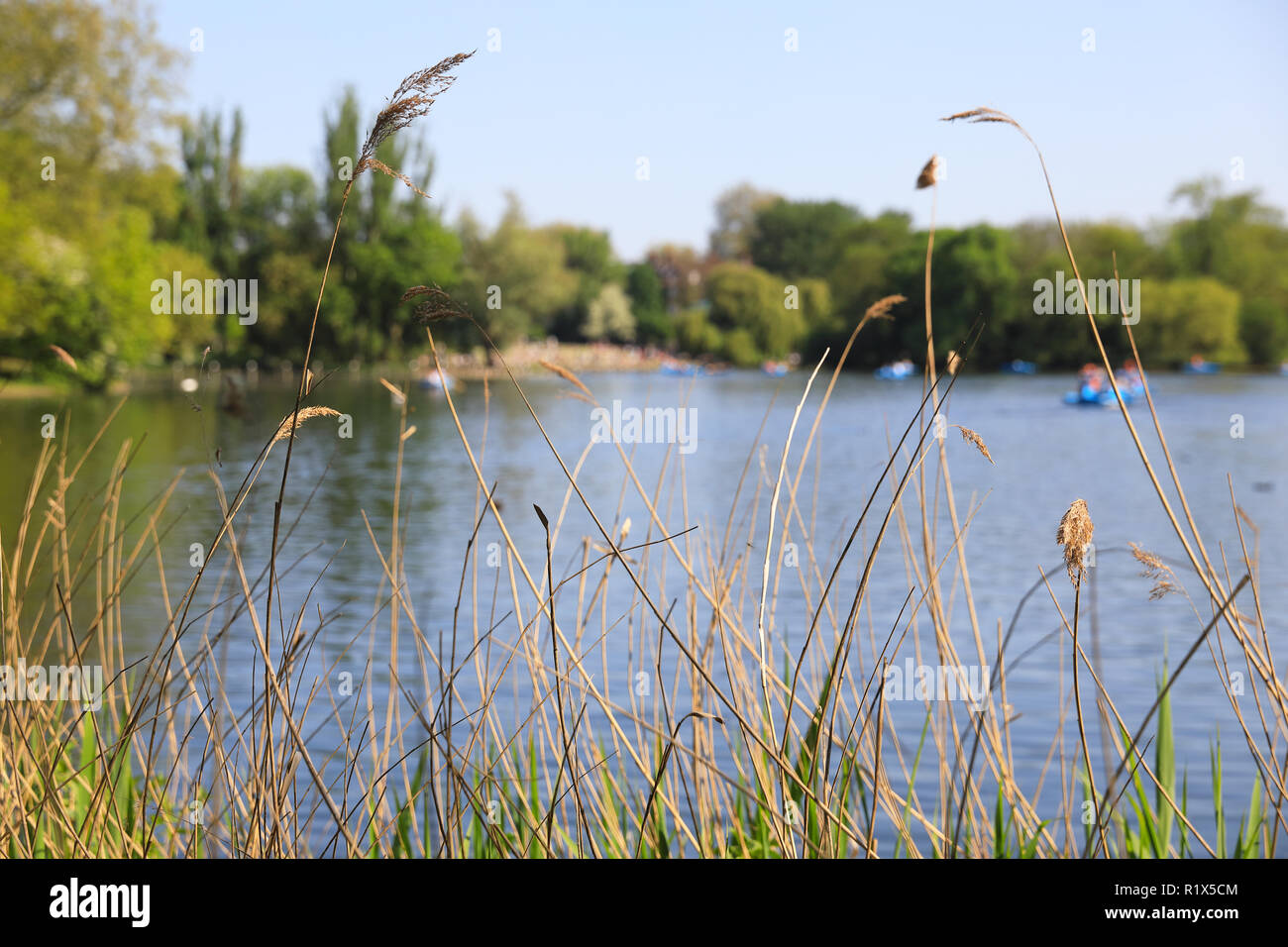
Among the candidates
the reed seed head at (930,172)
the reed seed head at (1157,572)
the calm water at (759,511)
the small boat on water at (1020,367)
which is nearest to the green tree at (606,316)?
the small boat on water at (1020,367)

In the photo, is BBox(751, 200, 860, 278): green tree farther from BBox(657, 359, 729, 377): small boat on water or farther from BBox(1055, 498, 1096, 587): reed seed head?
BBox(1055, 498, 1096, 587): reed seed head

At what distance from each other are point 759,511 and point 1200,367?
5837cm

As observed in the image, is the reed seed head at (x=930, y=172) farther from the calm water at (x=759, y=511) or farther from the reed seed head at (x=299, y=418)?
the reed seed head at (x=299, y=418)

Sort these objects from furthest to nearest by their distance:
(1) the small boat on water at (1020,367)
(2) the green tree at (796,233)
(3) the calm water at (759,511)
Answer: (2) the green tree at (796,233) → (1) the small boat on water at (1020,367) → (3) the calm water at (759,511)

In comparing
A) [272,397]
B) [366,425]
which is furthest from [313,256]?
[366,425]

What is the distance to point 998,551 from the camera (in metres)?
13.9

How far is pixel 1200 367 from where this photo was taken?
64.9 m

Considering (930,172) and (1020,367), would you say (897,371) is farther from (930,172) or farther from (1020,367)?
(930,172)

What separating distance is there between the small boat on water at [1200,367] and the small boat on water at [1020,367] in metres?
7.60

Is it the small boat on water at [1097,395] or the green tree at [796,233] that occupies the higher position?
the green tree at [796,233]

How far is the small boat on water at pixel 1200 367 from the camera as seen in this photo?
63969 millimetres

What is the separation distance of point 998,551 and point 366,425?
68.7ft
